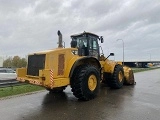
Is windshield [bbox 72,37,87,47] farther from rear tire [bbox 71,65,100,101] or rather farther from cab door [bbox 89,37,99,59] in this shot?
rear tire [bbox 71,65,100,101]

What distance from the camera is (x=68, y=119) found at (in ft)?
23.8

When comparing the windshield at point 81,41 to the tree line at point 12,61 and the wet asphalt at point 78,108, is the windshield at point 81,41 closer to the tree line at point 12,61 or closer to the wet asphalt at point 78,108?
the wet asphalt at point 78,108

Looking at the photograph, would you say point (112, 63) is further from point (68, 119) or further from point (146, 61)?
point (146, 61)

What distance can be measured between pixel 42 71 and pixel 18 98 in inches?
104

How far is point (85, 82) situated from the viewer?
33.1ft

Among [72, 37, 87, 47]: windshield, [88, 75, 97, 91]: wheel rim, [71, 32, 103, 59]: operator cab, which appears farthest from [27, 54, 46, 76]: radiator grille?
[72, 37, 87, 47]: windshield

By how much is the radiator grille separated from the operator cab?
2161 mm

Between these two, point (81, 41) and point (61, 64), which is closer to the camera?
point (61, 64)

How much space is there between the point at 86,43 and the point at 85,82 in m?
2.61

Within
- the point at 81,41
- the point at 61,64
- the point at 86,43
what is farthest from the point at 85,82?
the point at 81,41

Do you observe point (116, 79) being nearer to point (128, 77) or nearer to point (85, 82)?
point (128, 77)

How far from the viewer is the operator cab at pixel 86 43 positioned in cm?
1173

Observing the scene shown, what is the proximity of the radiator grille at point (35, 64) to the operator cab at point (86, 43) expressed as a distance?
2.16 meters

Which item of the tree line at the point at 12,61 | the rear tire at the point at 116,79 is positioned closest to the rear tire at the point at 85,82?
the rear tire at the point at 116,79
